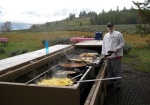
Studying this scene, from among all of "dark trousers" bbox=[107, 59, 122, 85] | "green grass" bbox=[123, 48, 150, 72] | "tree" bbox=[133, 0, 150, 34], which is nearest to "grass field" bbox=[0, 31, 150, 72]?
"green grass" bbox=[123, 48, 150, 72]

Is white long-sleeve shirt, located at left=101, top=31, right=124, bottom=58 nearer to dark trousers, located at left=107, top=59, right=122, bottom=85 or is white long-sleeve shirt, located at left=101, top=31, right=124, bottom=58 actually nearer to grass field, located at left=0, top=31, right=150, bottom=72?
dark trousers, located at left=107, top=59, right=122, bottom=85

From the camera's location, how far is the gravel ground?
19.0 feet

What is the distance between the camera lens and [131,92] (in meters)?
6.59

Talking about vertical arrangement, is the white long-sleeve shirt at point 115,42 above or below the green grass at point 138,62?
above

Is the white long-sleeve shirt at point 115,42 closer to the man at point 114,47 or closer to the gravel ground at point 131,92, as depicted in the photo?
the man at point 114,47

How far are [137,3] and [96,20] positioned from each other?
77.2 m

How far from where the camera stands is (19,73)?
3.59m

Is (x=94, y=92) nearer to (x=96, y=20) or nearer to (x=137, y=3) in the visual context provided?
(x=137, y=3)

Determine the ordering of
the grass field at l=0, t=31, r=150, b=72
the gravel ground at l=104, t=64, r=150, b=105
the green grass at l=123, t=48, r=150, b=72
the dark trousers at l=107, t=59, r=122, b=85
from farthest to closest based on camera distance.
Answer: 1. the grass field at l=0, t=31, r=150, b=72
2. the green grass at l=123, t=48, r=150, b=72
3. the dark trousers at l=107, t=59, r=122, b=85
4. the gravel ground at l=104, t=64, r=150, b=105

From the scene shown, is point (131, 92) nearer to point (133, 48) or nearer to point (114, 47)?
point (114, 47)

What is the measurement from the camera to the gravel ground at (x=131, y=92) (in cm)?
580

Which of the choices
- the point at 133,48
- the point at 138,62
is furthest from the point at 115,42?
the point at 133,48

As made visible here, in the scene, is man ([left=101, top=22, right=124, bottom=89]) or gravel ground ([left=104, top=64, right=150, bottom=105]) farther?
man ([left=101, top=22, right=124, bottom=89])

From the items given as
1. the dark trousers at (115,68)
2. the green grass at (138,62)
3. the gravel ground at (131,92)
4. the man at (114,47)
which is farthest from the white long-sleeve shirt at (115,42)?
the green grass at (138,62)
